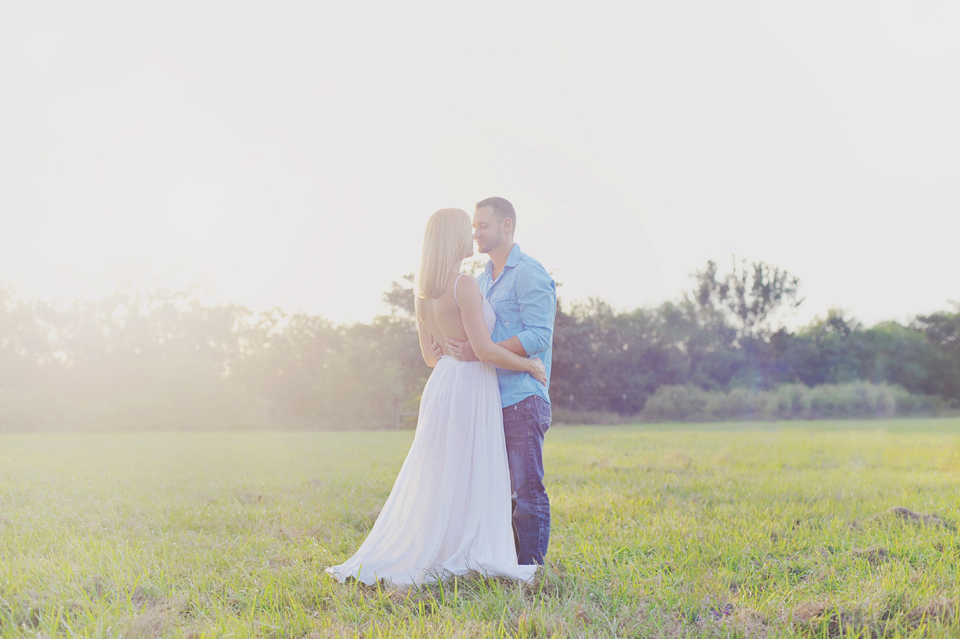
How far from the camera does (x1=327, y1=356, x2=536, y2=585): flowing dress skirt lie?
3.67 m

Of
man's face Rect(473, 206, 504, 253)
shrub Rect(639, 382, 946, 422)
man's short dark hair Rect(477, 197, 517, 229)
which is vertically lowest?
shrub Rect(639, 382, 946, 422)

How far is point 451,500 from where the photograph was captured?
3.82 metres

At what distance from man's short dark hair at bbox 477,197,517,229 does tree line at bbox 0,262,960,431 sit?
88.5 ft

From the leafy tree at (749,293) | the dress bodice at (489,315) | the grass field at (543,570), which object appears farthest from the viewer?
the leafy tree at (749,293)

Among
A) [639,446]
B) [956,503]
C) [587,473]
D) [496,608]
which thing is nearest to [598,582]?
[496,608]

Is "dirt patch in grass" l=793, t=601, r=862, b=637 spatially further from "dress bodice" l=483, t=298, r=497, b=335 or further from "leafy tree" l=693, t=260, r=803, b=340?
"leafy tree" l=693, t=260, r=803, b=340

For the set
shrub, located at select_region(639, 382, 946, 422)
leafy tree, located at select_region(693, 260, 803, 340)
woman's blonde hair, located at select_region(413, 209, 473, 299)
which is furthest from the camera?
leafy tree, located at select_region(693, 260, 803, 340)

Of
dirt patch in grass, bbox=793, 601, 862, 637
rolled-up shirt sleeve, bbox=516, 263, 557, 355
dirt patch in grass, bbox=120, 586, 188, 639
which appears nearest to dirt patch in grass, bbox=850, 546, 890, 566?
dirt patch in grass, bbox=793, 601, 862, 637

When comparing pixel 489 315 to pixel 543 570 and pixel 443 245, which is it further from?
pixel 543 570

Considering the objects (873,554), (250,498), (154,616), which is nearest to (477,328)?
(154,616)

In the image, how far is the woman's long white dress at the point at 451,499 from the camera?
367 cm

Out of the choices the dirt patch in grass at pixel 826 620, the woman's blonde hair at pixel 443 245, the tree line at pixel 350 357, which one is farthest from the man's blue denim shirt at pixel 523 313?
the tree line at pixel 350 357

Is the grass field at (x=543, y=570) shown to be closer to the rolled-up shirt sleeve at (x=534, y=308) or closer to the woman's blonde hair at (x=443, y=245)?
the rolled-up shirt sleeve at (x=534, y=308)

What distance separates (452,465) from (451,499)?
190mm
